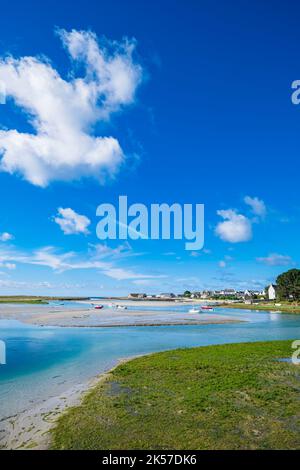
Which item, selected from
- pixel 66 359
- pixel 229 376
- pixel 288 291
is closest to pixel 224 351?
pixel 229 376

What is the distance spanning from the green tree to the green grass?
111424 mm

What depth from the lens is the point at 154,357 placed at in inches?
1085

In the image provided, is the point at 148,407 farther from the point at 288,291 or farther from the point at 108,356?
the point at 288,291

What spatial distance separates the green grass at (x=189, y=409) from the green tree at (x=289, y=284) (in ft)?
366

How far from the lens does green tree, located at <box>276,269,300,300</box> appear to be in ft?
412

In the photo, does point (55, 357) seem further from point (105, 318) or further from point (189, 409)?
point (105, 318)

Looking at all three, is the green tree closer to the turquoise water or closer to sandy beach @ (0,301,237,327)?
sandy beach @ (0,301,237,327)

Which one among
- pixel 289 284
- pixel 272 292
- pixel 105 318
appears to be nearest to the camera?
pixel 105 318

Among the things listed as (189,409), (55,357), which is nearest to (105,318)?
(55,357)

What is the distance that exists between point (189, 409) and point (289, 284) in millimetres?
127345

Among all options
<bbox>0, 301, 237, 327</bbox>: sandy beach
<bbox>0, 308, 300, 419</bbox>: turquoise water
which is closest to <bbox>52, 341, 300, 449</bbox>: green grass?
<bbox>0, 308, 300, 419</bbox>: turquoise water

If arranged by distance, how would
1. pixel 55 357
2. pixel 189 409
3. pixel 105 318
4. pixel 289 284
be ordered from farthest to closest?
1. pixel 289 284
2. pixel 105 318
3. pixel 55 357
4. pixel 189 409

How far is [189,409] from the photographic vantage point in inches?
567
